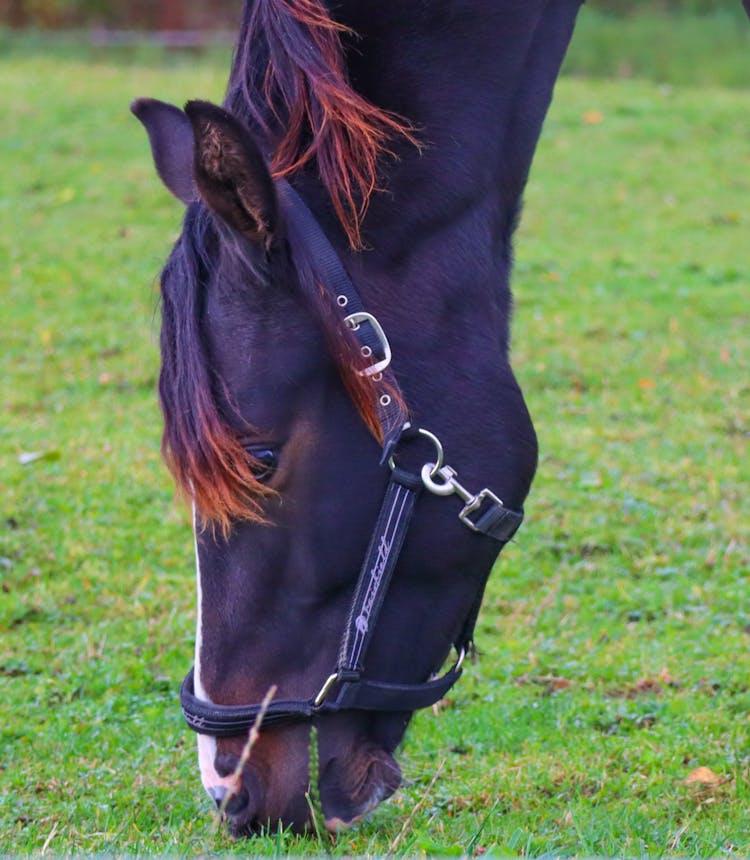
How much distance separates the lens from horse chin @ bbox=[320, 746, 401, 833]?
2.38 meters

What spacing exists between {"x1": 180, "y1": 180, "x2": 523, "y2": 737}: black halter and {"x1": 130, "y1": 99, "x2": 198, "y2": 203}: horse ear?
418mm

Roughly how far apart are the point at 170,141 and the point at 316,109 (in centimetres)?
49

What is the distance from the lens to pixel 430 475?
237 centimetres

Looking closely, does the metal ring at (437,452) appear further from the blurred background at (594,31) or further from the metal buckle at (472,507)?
the blurred background at (594,31)

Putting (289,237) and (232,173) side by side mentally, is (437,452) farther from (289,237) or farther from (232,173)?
(232,173)

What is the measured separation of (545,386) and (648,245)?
349 cm

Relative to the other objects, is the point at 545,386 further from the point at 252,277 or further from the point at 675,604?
the point at 252,277

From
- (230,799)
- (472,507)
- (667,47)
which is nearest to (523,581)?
(472,507)

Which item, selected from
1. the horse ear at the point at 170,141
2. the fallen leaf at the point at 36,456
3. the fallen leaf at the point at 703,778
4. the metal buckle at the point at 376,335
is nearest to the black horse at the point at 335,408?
the metal buckle at the point at 376,335

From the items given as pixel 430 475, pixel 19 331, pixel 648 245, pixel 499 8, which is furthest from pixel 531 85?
pixel 648 245

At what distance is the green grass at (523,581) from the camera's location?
9.48ft

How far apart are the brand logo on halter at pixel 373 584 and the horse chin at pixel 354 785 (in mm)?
258

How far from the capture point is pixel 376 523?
2357 millimetres

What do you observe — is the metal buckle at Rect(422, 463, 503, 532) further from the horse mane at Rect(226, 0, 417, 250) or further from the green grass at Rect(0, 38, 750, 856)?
the green grass at Rect(0, 38, 750, 856)
